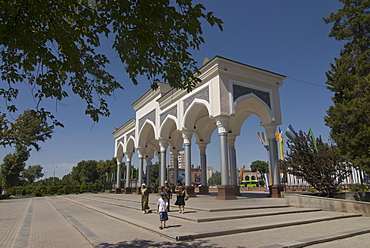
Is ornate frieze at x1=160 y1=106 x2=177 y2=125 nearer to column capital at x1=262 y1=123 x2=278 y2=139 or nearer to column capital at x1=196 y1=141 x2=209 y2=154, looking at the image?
column capital at x1=196 y1=141 x2=209 y2=154

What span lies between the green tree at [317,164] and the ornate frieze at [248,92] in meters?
3.15

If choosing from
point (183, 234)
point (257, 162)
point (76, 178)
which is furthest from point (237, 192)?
point (257, 162)

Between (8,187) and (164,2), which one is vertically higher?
(164,2)

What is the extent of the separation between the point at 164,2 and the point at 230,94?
1063 cm

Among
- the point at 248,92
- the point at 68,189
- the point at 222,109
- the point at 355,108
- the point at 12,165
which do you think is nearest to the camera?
the point at 355,108

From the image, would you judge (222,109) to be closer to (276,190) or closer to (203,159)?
(276,190)

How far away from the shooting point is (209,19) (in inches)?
154

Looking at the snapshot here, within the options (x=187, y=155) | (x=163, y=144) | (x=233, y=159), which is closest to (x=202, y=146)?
(x=163, y=144)

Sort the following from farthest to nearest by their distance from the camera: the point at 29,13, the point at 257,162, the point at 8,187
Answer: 1. the point at 257,162
2. the point at 8,187
3. the point at 29,13

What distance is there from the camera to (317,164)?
40.9 ft

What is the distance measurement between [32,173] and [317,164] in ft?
310

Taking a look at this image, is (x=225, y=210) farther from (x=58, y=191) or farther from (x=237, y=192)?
(x=58, y=191)

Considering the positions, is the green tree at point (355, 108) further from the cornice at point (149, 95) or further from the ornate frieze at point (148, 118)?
the ornate frieze at point (148, 118)

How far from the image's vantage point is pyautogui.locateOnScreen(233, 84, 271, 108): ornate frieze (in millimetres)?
14539
